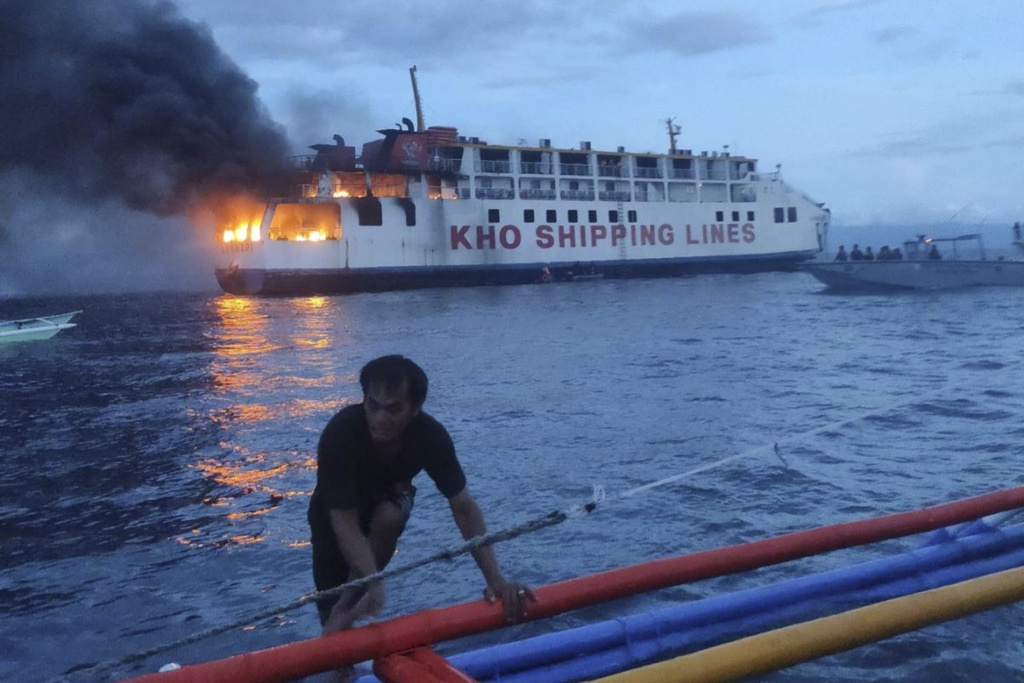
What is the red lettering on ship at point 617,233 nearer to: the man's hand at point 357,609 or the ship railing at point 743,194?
the ship railing at point 743,194

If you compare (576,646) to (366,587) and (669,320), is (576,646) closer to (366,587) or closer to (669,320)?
(366,587)

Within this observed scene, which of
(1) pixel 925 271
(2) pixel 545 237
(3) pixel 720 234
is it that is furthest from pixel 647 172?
(1) pixel 925 271

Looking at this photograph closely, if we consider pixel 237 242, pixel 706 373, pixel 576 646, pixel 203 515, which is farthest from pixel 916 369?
pixel 237 242

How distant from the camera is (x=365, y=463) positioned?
9.81ft

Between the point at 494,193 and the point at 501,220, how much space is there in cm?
190

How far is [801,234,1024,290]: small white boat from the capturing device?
92.2ft

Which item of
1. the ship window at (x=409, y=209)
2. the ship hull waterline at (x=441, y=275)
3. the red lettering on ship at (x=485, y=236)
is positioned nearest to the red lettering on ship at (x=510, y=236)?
the red lettering on ship at (x=485, y=236)

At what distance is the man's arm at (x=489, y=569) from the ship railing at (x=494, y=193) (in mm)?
42337

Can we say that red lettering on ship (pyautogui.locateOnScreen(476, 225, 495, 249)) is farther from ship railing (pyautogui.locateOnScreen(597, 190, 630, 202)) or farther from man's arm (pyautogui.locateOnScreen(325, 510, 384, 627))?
man's arm (pyautogui.locateOnScreen(325, 510, 384, 627))

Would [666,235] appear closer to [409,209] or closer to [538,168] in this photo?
[538,168]

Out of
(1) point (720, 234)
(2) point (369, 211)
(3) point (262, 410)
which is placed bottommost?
(3) point (262, 410)

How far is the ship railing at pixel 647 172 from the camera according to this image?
166 ft

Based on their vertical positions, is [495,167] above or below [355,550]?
above

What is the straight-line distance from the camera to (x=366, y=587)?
2938 millimetres
